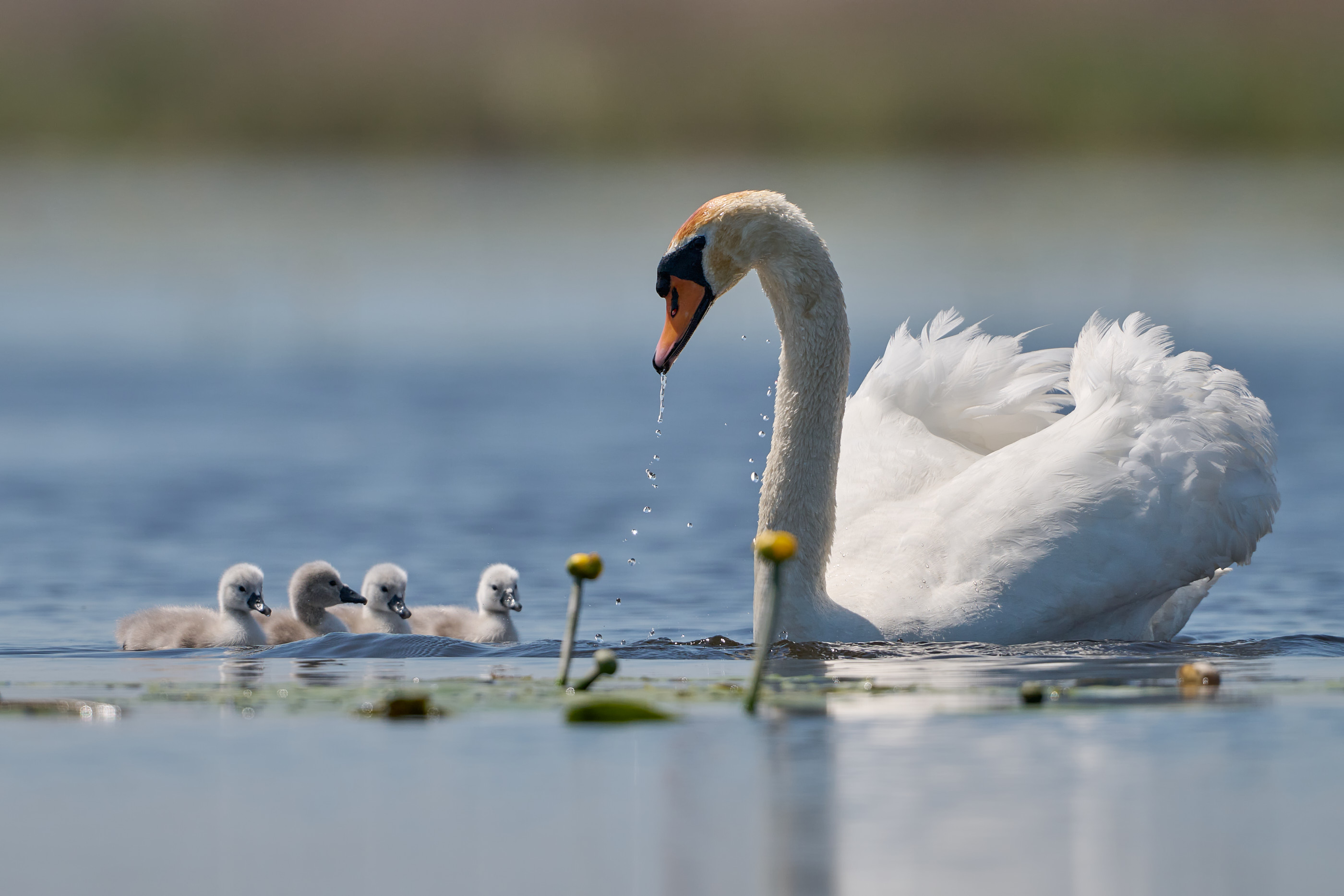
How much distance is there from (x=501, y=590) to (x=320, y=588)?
853 mm

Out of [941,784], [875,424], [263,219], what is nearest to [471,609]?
[875,424]

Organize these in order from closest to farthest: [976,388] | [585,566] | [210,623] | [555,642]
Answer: [585,566] → [555,642] → [210,623] → [976,388]

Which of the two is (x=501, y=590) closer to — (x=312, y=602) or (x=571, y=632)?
(x=312, y=602)

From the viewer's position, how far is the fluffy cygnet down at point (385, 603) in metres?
10.2

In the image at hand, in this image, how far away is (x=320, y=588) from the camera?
10.1 metres

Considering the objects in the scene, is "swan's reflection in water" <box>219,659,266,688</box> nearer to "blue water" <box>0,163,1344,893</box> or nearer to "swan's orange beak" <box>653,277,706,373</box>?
"blue water" <box>0,163,1344,893</box>

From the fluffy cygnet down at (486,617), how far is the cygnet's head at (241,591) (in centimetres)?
80

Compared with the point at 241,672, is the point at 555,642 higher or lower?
higher

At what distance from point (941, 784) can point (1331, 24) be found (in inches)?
3925

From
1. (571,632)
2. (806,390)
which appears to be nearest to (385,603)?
(806,390)

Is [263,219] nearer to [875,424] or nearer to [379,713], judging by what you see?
[875,424]

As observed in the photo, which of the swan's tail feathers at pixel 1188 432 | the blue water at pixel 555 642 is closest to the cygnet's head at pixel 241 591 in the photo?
the blue water at pixel 555 642

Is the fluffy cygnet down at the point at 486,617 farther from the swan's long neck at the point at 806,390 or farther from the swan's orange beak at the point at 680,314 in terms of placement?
the swan's orange beak at the point at 680,314

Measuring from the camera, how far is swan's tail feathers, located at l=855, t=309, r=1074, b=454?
1055 cm
